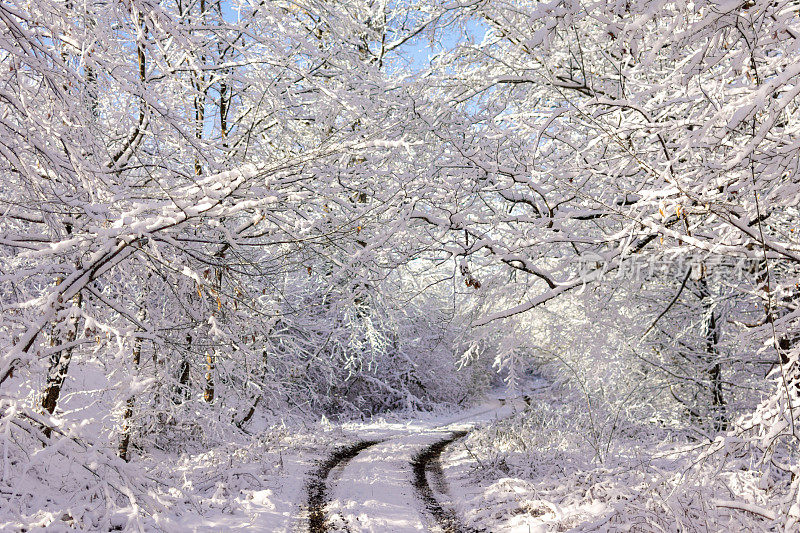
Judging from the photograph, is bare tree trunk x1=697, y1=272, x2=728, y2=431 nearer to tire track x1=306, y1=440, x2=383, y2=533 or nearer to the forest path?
the forest path

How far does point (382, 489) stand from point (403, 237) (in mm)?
4401

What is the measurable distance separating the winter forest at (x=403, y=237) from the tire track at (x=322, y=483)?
6cm

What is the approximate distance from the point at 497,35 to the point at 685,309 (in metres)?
6.61

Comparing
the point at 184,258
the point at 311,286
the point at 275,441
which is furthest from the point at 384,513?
the point at 311,286

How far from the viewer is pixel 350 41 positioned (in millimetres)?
7707

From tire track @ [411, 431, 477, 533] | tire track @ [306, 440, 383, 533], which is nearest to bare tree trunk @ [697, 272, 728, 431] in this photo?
tire track @ [411, 431, 477, 533]

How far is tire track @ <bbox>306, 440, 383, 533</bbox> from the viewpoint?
6527 millimetres

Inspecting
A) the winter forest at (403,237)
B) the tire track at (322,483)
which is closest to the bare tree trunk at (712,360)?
the winter forest at (403,237)

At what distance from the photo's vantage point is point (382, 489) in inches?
323

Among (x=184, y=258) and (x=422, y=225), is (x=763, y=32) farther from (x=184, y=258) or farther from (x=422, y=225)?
(x=184, y=258)

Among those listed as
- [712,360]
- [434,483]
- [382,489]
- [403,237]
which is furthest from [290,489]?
[712,360]

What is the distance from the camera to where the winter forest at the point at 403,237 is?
3523mm

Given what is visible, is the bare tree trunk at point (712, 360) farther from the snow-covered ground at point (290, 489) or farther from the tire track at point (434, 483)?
the snow-covered ground at point (290, 489)

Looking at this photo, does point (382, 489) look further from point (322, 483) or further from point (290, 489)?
point (290, 489)
